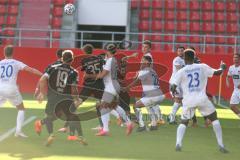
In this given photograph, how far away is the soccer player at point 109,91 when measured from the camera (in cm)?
1122

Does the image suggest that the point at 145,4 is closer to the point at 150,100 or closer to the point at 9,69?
the point at 150,100

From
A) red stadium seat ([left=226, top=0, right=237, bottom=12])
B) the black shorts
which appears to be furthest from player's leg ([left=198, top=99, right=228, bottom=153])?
red stadium seat ([left=226, top=0, right=237, bottom=12])

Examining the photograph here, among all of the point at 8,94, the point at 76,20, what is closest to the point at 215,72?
the point at 8,94

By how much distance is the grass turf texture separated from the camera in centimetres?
899

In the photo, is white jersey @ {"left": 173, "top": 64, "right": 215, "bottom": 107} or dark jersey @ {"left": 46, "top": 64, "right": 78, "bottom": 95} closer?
white jersey @ {"left": 173, "top": 64, "right": 215, "bottom": 107}

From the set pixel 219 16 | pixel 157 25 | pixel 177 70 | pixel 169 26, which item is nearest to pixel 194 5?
pixel 219 16

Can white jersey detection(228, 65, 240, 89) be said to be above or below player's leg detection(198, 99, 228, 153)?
above

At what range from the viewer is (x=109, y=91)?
11586 mm

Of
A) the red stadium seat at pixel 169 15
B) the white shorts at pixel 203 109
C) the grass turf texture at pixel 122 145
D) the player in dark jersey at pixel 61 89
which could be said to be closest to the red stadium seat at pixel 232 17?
the red stadium seat at pixel 169 15

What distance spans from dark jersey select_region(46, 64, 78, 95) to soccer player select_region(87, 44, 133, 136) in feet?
5.08

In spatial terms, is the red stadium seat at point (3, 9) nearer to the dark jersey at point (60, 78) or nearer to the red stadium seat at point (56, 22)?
the red stadium seat at point (56, 22)

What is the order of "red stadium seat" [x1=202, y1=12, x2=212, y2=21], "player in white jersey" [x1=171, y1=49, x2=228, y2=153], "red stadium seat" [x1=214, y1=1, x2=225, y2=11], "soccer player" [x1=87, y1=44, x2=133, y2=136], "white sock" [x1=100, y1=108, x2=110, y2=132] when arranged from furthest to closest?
1. "red stadium seat" [x1=214, y1=1, x2=225, y2=11]
2. "red stadium seat" [x1=202, y1=12, x2=212, y2=21]
3. "white sock" [x1=100, y1=108, x2=110, y2=132]
4. "soccer player" [x1=87, y1=44, x2=133, y2=136]
5. "player in white jersey" [x1=171, y1=49, x2=228, y2=153]

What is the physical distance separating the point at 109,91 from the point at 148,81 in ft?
3.78

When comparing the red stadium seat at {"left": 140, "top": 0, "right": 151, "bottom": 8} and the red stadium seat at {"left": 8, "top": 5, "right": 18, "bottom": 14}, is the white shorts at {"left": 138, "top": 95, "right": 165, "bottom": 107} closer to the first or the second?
the red stadium seat at {"left": 140, "top": 0, "right": 151, "bottom": 8}
